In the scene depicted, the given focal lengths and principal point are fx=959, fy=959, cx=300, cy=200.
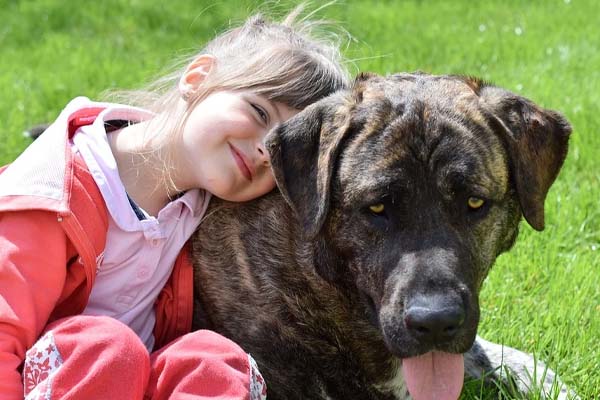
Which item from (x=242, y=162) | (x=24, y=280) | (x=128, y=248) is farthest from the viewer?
(x=242, y=162)

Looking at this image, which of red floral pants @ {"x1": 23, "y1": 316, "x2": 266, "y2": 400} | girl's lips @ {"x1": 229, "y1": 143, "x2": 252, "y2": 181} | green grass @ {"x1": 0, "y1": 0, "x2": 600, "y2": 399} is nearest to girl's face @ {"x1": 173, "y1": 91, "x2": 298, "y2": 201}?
girl's lips @ {"x1": 229, "y1": 143, "x2": 252, "y2": 181}

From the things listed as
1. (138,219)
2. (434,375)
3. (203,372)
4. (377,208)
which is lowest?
(434,375)

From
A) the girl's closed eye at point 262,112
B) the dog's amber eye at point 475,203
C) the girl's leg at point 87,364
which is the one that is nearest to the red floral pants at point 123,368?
the girl's leg at point 87,364

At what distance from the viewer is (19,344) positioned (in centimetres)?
339

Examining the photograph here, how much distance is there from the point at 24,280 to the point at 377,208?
130 centimetres

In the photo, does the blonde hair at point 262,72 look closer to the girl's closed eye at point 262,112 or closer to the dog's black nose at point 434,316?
the girl's closed eye at point 262,112

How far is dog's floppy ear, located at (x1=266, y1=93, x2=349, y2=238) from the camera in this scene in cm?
355

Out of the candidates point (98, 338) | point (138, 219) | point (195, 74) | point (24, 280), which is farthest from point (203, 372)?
point (195, 74)

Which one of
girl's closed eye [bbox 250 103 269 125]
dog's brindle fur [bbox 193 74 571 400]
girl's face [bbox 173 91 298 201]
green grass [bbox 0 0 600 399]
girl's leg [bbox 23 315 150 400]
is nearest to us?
girl's leg [bbox 23 315 150 400]

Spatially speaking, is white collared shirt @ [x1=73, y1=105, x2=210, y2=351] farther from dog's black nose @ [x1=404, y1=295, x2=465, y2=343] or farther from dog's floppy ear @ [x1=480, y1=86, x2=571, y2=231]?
dog's floppy ear @ [x1=480, y1=86, x2=571, y2=231]

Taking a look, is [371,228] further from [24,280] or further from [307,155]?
[24,280]

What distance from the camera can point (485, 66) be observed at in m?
8.54

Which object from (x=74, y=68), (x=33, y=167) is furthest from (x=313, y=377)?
(x=74, y=68)

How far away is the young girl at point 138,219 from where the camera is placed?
3.26m
